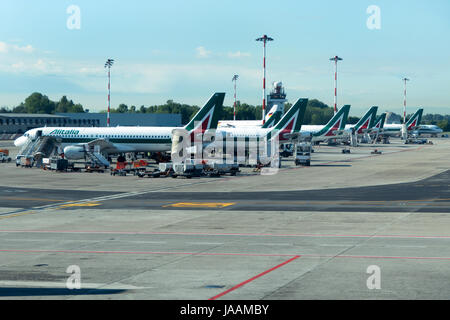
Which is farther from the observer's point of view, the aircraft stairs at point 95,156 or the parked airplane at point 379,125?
the parked airplane at point 379,125

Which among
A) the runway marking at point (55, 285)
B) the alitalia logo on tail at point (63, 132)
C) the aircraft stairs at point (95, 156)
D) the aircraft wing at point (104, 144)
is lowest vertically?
the runway marking at point (55, 285)

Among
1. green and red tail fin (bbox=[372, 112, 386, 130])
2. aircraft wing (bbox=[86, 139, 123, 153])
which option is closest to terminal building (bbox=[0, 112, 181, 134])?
green and red tail fin (bbox=[372, 112, 386, 130])

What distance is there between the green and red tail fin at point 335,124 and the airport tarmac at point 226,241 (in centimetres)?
6998

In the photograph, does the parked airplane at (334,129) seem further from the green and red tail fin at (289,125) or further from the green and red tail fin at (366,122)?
the green and red tail fin at (289,125)

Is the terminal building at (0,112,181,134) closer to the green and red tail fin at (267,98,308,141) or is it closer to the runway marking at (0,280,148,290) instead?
the green and red tail fin at (267,98,308,141)

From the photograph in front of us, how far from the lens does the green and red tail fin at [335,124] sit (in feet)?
398

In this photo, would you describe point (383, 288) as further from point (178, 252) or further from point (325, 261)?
point (178, 252)

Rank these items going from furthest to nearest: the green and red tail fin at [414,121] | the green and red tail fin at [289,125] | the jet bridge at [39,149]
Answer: the green and red tail fin at [414,121], the green and red tail fin at [289,125], the jet bridge at [39,149]

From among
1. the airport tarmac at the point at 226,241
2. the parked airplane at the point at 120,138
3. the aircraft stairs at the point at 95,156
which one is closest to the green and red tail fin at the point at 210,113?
the parked airplane at the point at 120,138

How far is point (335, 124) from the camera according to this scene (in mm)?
122500

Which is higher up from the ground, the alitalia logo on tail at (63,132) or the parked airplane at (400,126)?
the parked airplane at (400,126)

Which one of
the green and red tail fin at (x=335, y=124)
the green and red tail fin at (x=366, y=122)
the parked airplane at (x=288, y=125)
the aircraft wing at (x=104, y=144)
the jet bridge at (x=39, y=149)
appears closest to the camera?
the jet bridge at (x=39, y=149)
